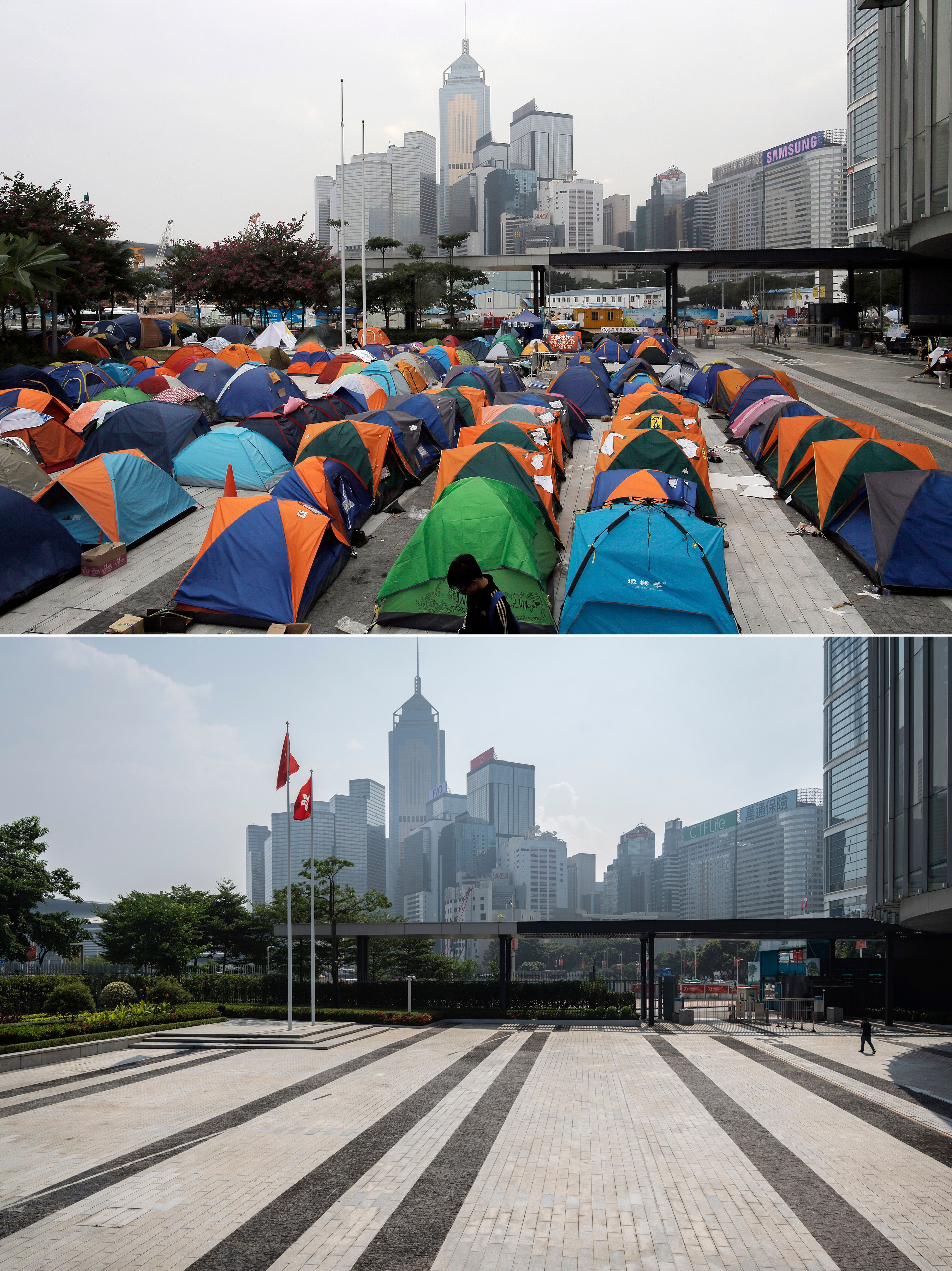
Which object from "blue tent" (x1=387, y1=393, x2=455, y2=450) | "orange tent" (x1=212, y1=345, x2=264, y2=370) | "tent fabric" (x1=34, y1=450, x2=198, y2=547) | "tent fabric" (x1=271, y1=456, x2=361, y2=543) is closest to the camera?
"tent fabric" (x1=271, y1=456, x2=361, y2=543)

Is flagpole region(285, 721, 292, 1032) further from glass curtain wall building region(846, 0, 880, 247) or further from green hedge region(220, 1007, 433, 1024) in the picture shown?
glass curtain wall building region(846, 0, 880, 247)

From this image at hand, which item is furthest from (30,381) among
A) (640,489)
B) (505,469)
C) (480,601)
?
(480,601)

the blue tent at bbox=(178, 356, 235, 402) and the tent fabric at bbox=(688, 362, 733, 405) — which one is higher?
the tent fabric at bbox=(688, 362, 733, 405)

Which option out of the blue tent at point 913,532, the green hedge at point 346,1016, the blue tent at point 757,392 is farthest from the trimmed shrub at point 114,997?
the blue tent at point 757,392

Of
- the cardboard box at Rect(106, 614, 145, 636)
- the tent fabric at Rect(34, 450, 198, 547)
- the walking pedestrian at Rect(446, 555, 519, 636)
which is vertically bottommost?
the walking pedestrian at Rect(446, 555, 519, 636)

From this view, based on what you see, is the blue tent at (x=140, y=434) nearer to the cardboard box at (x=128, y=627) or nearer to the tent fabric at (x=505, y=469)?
the tent fabric at (x=505, y=469)

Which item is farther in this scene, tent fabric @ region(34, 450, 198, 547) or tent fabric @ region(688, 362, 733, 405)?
tent fabric @ region(688, 362, 733, 405)

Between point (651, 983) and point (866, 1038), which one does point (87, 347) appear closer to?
point (651, 983)

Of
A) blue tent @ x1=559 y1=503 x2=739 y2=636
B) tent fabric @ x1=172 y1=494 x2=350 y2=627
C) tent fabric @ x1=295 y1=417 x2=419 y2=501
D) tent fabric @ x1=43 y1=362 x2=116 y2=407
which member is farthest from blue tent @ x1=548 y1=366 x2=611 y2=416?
tent fabric @ x1=172 y1=494 x2=350 y2=627
